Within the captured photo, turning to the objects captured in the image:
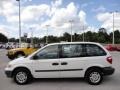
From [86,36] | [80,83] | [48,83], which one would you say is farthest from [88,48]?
[86,36]

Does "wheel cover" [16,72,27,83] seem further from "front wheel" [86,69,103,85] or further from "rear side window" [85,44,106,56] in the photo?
"rear side window" [85,44,106,56]

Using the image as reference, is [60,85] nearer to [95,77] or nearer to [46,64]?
[46,64]

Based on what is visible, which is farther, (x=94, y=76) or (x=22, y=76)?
(x=22, y=76)

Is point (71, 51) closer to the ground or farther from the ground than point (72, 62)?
farther from the ground

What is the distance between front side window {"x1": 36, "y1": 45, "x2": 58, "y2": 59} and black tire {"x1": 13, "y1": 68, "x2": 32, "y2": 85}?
2.58 feet

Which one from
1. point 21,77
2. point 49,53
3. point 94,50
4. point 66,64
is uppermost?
point 94,50

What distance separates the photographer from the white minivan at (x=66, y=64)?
9391 millimetres

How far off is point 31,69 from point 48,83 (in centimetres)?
88

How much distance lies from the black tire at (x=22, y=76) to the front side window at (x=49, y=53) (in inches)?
31.0

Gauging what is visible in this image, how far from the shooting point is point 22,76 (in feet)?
31.6

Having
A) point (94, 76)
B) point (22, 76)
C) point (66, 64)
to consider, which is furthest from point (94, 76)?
point (22, 76)

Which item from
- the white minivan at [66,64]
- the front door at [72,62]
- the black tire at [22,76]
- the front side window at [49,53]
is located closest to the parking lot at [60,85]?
the black tire at [22,76]

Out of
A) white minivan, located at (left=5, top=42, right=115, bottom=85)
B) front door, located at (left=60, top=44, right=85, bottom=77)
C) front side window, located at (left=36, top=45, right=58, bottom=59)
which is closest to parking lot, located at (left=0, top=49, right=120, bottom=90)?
white minivan, located at (left=5, top=42, right=115, bottom=85)

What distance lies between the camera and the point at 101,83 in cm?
963
